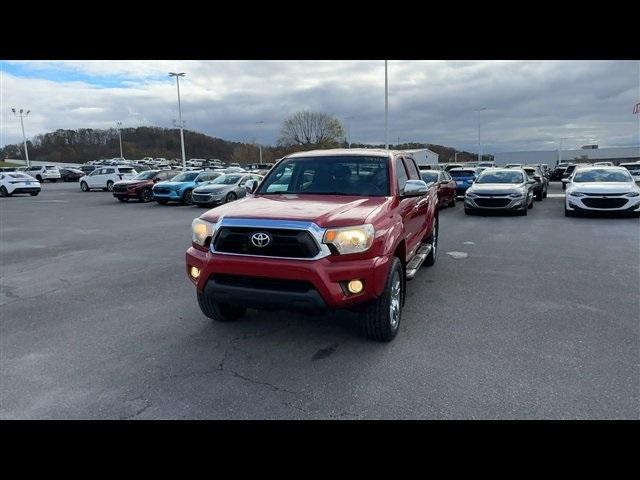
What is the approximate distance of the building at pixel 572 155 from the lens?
87.2m

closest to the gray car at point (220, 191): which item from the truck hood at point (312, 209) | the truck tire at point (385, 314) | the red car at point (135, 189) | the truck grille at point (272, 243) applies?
the red car at point (135, 189)

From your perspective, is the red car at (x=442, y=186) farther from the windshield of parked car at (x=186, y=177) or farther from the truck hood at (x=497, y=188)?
the windshield of parked car at (x=186, y=177)

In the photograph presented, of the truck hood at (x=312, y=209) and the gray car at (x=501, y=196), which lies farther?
the gray car at (x=501, y=196)

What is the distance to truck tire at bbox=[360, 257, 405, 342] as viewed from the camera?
407 centimetres

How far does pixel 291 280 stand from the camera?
371cm

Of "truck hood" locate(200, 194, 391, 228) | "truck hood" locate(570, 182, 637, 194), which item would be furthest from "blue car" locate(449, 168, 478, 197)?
"truck hood" locate(200, 194, 391, 228)

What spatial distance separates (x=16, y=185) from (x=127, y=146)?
98658 millimetres

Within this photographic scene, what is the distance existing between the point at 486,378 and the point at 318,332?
1.74 meters

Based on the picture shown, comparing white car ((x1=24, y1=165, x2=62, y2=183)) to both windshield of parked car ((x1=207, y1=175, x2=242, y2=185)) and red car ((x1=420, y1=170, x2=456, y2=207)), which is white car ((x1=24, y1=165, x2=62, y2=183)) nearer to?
windshield of parked car ((x1=207, y1=175, x2=242, y2=185))

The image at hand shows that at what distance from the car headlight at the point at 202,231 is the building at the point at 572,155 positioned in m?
91.8

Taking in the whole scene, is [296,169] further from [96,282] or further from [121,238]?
[121,238]

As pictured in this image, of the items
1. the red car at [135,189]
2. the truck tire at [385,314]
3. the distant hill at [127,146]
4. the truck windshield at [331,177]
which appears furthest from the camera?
the distant hill at [127,146]

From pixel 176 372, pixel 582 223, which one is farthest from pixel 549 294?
pixel 582 223
